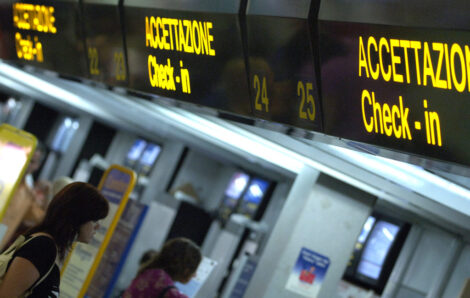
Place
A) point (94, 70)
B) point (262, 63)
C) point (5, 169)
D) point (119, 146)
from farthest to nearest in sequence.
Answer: point (119, 146)
point (5, 169)
point (94, 70)
point (262, 63)

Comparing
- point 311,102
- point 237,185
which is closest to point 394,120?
point 311,102

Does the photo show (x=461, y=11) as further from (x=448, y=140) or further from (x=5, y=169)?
(x=5, y=169)

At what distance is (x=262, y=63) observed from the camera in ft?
12.0

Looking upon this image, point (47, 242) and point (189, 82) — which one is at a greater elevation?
point (189, 82)

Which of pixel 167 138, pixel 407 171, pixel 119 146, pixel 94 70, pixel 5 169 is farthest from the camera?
pixel 119 146

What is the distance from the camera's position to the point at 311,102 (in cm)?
337

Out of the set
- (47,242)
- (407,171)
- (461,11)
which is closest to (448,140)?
(461,11)

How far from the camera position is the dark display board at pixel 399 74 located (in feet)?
8.56

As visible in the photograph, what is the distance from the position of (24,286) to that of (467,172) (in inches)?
71.7

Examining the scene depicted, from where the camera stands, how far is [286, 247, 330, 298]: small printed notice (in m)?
6.90

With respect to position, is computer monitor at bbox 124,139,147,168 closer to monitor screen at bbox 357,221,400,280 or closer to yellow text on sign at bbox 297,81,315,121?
monitor screen at bbox 357,221,400,280

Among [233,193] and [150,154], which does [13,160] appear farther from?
[150,154]

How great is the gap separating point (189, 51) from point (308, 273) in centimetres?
346

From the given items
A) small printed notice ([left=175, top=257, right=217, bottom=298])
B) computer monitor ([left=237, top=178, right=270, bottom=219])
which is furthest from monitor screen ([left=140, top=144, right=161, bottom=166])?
small printed notice ([left=175, top=257, right=217, bottom=298])
